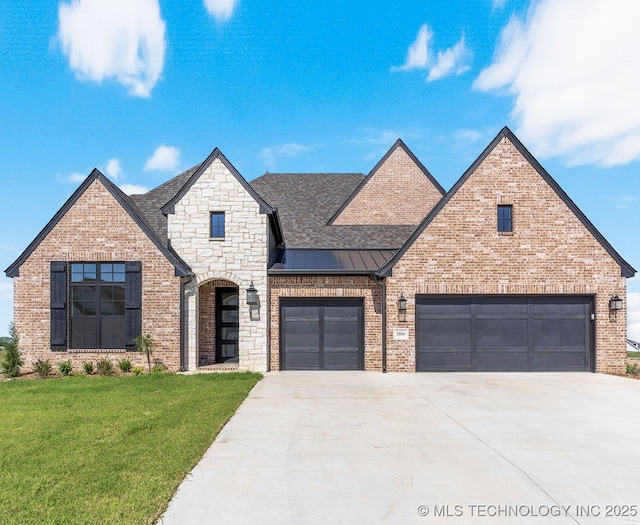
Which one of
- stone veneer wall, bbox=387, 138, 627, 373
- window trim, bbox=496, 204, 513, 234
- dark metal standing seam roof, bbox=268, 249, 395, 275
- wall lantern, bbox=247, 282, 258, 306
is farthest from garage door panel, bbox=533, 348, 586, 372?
wall lantern, bbox=247, 282, 258, 306

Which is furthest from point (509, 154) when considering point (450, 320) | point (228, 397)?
point (228, 397)

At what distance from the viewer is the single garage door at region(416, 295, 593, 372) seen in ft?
42.4

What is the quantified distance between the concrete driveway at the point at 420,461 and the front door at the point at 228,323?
5.68 meters

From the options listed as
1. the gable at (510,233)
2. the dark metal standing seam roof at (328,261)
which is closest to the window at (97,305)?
the dark metal standing seam roof at (328,261)

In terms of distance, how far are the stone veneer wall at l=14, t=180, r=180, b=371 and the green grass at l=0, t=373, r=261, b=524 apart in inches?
77.4

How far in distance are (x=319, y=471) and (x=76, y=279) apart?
11.5 meters

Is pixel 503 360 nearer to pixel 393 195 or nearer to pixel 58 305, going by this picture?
pixel 393 195

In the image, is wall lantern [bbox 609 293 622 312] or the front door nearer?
wall lantern [bbox 609 293 622 312]

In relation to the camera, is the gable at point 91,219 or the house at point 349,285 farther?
the gable at point 91,219

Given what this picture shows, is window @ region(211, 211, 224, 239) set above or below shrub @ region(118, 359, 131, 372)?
above

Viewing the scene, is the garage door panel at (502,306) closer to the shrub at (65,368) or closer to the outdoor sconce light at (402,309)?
the outdoor sconce light at (402,309)

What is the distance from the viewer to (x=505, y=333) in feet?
42.6

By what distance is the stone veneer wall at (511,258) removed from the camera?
12.8m

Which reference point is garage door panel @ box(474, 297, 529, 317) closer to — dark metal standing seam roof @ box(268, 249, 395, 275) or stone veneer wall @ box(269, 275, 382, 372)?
stone veneer wall @ box(269, 275, 382, 372)
